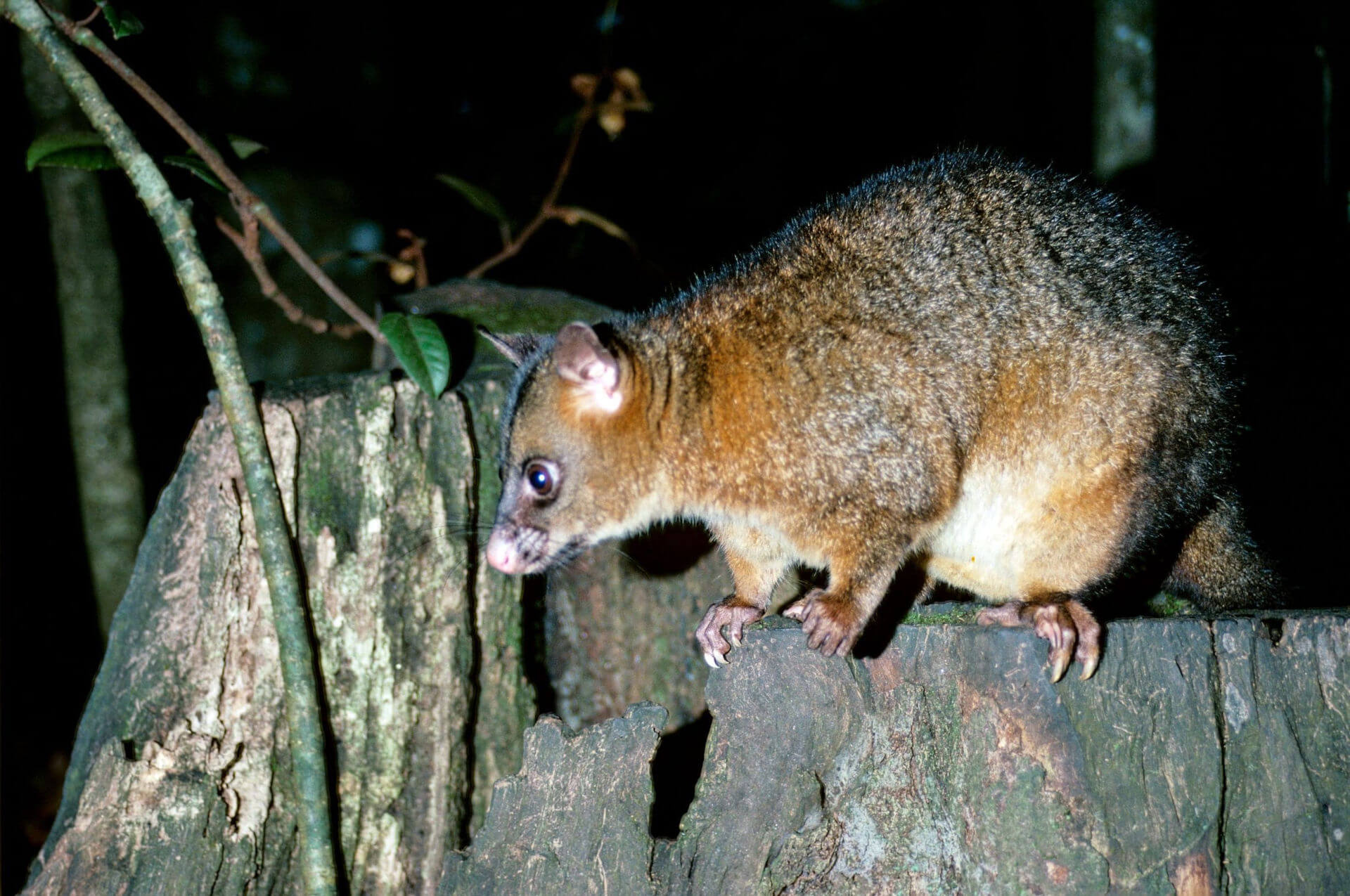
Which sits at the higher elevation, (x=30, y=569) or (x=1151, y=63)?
(x=1151, y=63)

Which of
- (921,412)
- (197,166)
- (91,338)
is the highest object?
(197,166)

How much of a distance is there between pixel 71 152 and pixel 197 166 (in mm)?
435

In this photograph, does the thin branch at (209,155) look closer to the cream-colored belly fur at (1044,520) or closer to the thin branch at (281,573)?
the thin branch at (281,573)

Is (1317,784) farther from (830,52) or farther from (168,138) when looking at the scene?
(830,52)

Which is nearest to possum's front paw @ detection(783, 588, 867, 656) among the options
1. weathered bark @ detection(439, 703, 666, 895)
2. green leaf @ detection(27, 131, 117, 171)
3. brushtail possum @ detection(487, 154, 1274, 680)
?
brushtail possum @ detection(487, 154, 1274, 680)

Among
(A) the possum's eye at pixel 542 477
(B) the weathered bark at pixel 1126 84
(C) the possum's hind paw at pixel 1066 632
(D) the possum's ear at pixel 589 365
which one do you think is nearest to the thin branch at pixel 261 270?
(A) the possum's eye at pixel 542 477

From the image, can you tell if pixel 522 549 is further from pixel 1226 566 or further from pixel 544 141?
pixel 544 141

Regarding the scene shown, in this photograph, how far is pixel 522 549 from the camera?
11.3 feet

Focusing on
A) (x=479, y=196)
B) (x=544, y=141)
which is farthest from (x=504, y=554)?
(x=544, y=141)

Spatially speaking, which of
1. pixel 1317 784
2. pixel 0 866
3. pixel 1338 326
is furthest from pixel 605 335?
pixel 1338 326

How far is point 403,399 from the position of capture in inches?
148

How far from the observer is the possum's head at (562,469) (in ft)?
11.3

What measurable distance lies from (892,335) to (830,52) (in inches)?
290

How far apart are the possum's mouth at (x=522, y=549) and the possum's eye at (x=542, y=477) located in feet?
0.43
